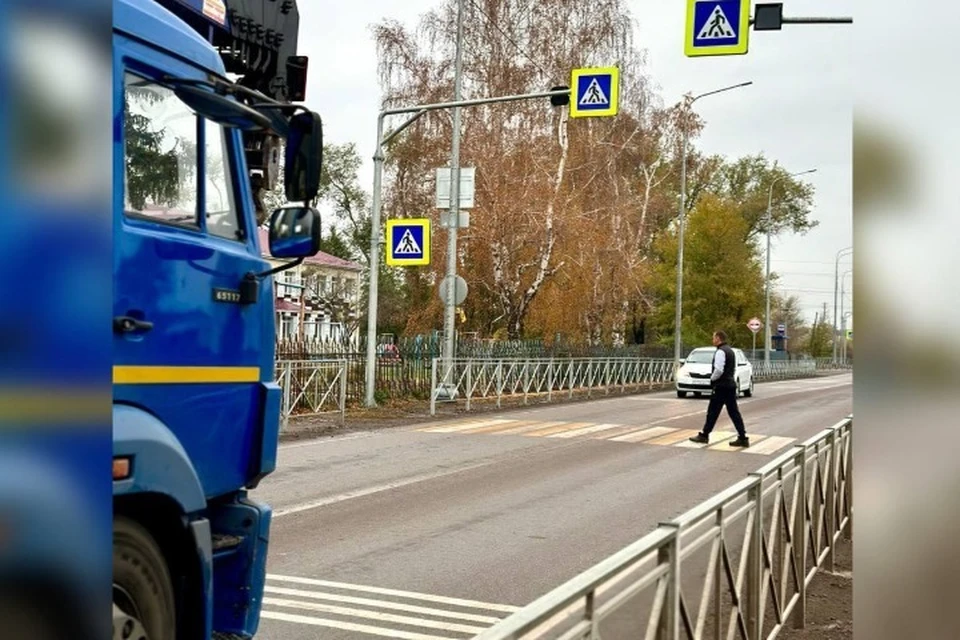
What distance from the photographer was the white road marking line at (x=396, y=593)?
19.8 ft

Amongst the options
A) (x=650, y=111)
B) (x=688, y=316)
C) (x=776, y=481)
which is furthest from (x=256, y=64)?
(x=688, y=316)

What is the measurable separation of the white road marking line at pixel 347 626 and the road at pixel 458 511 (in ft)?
0.04

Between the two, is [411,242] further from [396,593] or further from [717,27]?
[396,593]

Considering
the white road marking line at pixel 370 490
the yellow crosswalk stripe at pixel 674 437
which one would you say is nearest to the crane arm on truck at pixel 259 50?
the white road marking line at pixel 370 490

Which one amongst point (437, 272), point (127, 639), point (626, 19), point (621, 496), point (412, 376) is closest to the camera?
point (127, 639)

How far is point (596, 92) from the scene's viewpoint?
17562mm

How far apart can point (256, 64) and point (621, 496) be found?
271 inches

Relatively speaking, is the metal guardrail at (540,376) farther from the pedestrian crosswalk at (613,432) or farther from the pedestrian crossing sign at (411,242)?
the pedestrian crossing sign at (411,242)

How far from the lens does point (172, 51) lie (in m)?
3.21

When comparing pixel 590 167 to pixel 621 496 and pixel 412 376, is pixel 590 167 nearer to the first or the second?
pixel 412 376

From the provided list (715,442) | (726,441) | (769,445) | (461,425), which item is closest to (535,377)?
(461,425)

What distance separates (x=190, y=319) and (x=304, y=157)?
0.67 meters

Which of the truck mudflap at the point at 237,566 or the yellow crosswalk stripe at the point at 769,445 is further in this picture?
the yellow crosswalk stripe at the point at 769,445
